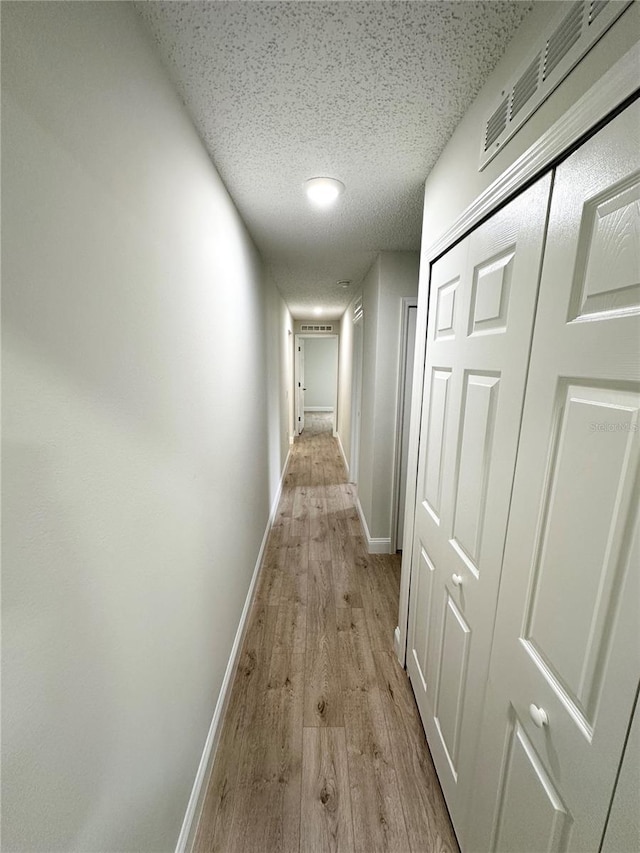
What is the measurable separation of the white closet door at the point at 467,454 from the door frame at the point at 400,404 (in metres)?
1.10

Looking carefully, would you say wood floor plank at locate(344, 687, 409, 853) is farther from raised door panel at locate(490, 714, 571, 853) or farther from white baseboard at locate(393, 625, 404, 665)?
raised door panel at locate(490, 714, 571, 853)

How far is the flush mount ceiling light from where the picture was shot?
1.47 m

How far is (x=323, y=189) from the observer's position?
1.51 meters

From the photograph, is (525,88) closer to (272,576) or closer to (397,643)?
(397,643)

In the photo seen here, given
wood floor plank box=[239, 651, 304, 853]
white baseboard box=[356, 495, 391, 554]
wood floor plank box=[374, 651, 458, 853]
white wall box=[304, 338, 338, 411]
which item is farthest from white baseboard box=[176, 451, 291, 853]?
white wall box=[304, 338, 338, 411]

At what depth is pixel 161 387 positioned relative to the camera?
902 millimetres

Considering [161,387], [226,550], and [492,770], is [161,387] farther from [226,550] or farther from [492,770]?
[492,770]

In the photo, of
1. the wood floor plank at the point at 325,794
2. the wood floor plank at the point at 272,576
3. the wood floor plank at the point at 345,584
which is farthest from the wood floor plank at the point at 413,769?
the wood floor plank at the point at 272,576

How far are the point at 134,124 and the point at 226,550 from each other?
1577mm

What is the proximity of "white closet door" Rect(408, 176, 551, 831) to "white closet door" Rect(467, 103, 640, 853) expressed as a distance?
0.24 feet

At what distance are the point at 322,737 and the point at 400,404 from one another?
2051 millimetres

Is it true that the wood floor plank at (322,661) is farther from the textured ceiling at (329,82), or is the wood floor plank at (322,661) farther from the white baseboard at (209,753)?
the textured ceiling at (329,82)

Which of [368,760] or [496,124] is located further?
[368,760]

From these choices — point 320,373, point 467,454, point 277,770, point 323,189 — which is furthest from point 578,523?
point 320,373
